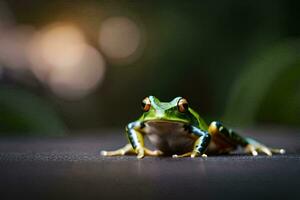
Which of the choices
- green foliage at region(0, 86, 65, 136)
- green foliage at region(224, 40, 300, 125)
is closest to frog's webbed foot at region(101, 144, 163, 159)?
green foliage at region(0, 86, 65, 136)

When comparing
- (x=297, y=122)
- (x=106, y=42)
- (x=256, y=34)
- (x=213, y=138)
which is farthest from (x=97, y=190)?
(x=106, y=42)

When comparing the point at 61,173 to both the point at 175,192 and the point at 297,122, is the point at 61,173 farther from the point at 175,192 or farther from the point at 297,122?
the point at 297,122

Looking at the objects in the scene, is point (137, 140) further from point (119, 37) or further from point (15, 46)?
point (15, 46)

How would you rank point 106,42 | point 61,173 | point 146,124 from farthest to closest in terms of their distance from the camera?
point 106,42
point 146,124
point 61,173

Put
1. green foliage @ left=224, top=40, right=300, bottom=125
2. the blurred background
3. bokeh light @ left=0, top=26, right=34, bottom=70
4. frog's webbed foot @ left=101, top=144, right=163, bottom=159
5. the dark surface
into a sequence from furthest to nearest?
bokeh light @ left=0, top=26, right=34, bottom=70 → the blurred background → green foliage @ left=224, top=40, right=300, bottom=125 → frog's webbed foot @ left=101, top=144, right=163, bottom=159 → the dark surface

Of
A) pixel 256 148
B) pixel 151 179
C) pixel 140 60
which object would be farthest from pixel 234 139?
pixel 140 60

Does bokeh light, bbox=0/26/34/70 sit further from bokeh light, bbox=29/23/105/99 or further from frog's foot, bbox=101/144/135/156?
frog's foot, bbox=101/144/135/156

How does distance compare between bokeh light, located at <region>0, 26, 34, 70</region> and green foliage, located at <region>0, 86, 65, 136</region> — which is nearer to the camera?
green foliage, located at <region>0, 86, 65, 136</region>
